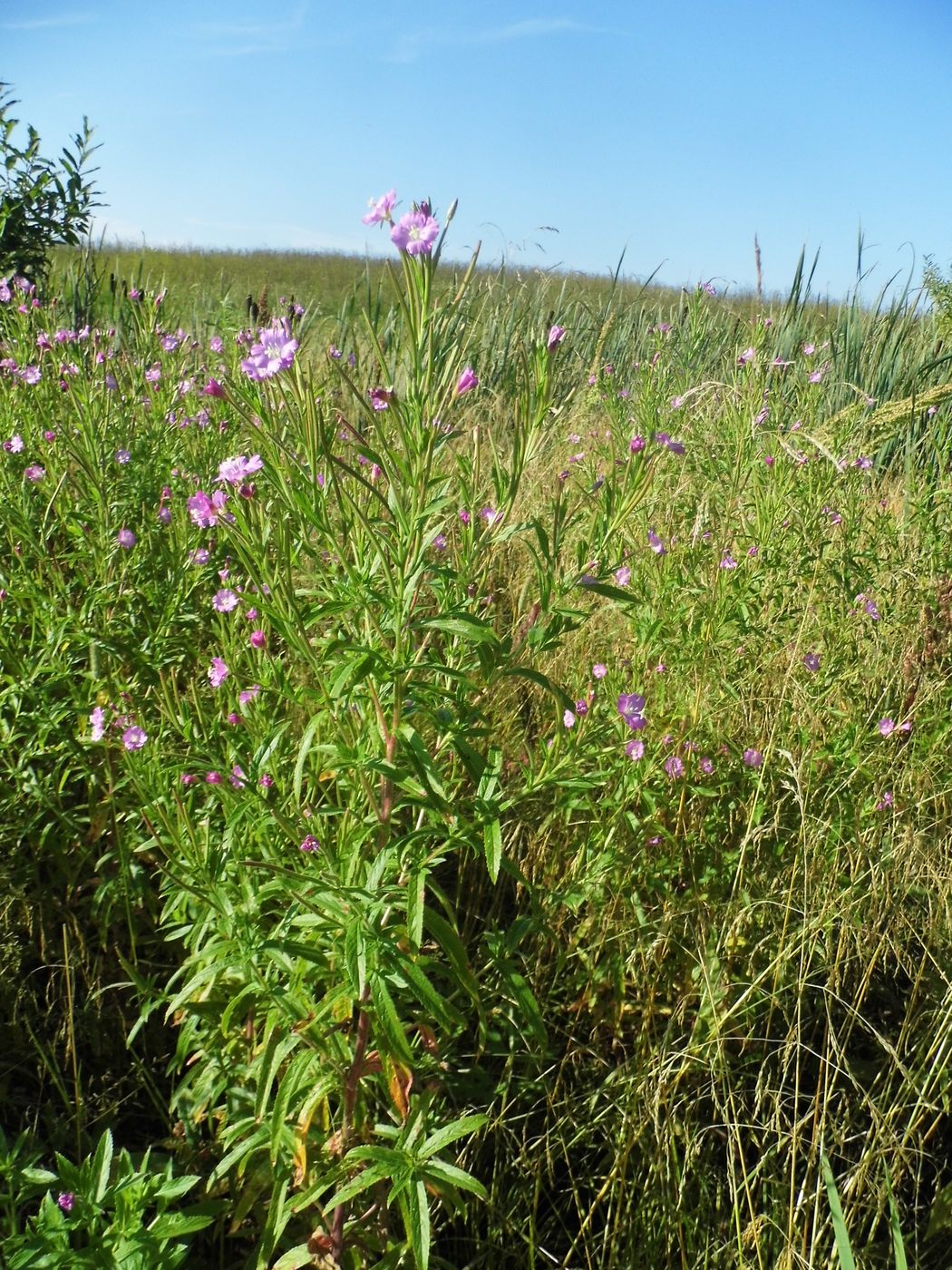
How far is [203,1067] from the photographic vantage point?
5.78ft

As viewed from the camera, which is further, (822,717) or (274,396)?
(822,717)

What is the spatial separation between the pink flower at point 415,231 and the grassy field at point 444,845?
0.03m

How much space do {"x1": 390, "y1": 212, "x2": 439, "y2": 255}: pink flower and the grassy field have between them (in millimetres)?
30

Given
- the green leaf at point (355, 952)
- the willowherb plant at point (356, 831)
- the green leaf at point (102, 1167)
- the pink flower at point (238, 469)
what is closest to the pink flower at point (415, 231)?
the willowherb plant at point (356, 831)

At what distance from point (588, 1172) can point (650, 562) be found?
1.56 m

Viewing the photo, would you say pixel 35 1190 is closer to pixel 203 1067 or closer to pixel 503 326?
pixel 203 1067

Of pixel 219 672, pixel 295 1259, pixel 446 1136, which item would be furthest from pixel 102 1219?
pixel 219 672

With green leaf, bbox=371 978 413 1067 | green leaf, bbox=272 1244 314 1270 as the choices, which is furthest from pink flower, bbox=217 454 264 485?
green leaf, bbox=272 1244 314 1270

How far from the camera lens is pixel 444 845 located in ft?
4.64

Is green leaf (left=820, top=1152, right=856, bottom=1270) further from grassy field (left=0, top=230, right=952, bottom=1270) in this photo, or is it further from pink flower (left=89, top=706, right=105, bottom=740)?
pink flower (left=89, top=706, right=105, bottom=740)

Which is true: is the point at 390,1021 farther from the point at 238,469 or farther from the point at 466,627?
the point at 238,469

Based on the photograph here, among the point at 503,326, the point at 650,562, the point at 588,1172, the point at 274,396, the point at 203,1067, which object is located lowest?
the point at 588,1172

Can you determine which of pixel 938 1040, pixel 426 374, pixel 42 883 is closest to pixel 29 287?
pixel 42 883

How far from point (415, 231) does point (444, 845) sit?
2.76ft
